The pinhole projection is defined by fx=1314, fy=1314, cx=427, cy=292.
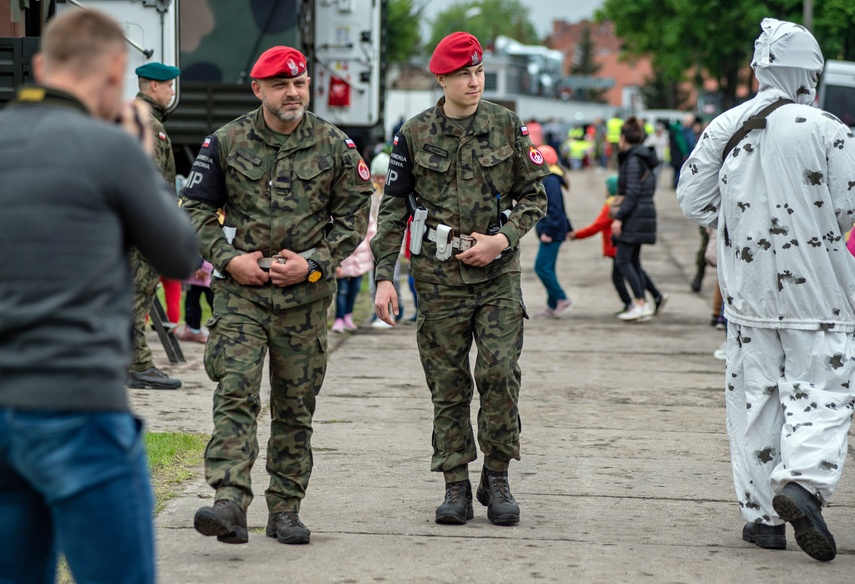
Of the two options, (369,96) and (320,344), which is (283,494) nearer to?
(320,344)

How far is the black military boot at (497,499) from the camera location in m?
5.34

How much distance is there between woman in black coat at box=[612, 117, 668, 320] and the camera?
11.8 meters

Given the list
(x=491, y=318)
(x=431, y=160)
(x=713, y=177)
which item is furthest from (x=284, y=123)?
(x=713, y=177)

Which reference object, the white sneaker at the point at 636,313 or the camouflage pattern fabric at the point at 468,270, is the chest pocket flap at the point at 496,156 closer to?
the camouflage pattern fabric at the point at 468,270

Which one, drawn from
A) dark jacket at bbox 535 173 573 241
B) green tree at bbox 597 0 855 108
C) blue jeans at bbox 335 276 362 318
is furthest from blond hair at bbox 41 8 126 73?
green tree at bbox 597 0 855 108

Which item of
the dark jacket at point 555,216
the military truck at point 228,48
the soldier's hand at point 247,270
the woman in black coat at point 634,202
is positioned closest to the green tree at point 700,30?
the military truck at point 228,48

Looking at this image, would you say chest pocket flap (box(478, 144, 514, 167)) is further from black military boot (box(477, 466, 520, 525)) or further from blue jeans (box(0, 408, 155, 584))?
blue jeans (box(0, 408, 155, 584))

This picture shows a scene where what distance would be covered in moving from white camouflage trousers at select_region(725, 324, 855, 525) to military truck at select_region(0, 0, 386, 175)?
13.9 ft

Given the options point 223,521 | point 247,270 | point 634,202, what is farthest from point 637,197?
point 223,521

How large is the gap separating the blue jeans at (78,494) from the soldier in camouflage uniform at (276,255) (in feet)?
6.07

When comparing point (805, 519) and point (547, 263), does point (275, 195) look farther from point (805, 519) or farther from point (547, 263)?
point (547, 263)

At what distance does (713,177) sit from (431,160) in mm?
1130

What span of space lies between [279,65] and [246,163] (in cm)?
38

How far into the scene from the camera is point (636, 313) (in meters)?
12.2
